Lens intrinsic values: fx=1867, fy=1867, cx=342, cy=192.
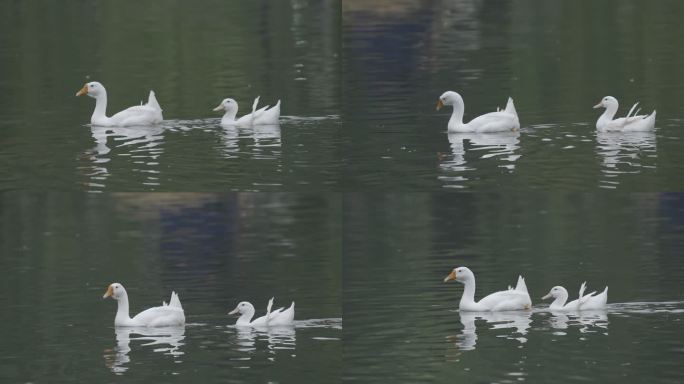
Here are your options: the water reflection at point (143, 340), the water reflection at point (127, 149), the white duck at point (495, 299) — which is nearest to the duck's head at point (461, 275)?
the white duck at point (495, 299)

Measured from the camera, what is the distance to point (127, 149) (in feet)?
58.7

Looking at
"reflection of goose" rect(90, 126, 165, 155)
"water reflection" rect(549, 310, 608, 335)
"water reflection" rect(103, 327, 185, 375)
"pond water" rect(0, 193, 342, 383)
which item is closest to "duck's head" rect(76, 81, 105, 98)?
"reflection of goose" rect(90, 126, 165, 155)

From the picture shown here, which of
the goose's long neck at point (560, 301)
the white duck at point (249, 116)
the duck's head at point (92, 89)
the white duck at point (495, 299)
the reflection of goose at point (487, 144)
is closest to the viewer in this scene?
the reflection of goose at point (487, 144)

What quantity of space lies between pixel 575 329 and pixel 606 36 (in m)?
5.79

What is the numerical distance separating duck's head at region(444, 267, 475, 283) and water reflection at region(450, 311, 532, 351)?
17.9 inches

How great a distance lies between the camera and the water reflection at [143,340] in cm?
1630

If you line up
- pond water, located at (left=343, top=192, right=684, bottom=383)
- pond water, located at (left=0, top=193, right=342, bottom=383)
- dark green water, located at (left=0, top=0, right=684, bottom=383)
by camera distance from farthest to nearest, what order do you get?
dark green water, located at (left=0, top=0, right=684, bottom=383) → pond water, located at (left=0, top=193, right=342, bottom=383) → pond water, located at (left=343, top=192, right=684, bottom=383)

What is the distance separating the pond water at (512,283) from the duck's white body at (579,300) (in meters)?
0.11

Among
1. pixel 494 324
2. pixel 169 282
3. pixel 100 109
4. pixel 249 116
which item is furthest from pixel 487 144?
pixel 100 109

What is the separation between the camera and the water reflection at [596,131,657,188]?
1700 centimetres

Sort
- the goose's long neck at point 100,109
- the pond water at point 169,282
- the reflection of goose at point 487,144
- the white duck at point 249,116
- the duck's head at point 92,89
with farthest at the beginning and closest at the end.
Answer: the duck's head at point 92,89 → the goose's long neck at point 100,109 → the white duck at point 249,116 → the reflection of goose at point 487,144 → the pond water at point 169,282

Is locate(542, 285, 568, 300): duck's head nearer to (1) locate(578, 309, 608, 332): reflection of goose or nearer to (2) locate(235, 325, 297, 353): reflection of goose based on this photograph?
(1) locate(578, 309, 608, 332): reflection of goose

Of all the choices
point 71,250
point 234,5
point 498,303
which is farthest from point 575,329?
point 234,5

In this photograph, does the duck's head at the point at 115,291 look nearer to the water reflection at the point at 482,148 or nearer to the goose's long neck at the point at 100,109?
the goose's long neck at the point at 100,109
